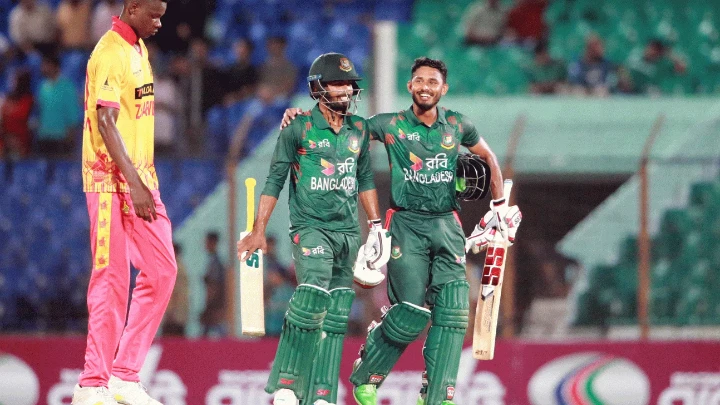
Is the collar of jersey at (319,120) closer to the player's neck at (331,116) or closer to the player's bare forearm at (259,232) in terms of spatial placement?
the player's neck at (331,116)

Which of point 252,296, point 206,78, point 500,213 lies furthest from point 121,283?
point 206,78

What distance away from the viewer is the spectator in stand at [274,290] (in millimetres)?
10289

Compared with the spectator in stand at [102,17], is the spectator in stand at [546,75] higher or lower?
lower

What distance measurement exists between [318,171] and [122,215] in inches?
43.2

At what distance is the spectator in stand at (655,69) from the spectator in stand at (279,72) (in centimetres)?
413

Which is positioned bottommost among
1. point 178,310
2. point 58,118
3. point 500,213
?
point 178,310

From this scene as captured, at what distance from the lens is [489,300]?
23.0 feet

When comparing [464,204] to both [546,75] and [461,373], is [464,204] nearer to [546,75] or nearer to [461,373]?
[461,373]

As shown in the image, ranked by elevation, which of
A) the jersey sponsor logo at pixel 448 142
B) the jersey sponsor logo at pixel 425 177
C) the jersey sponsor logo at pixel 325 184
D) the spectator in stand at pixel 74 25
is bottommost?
the jersey sponsor logo at pixel 325 184

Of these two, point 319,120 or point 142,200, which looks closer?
point 142,200

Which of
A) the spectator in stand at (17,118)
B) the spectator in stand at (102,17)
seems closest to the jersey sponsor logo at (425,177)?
the spectator in stand at (17,118)

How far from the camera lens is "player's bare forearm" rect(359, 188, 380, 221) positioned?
675 cm

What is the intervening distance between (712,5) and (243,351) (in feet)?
29.6

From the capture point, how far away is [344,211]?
21.6ft
